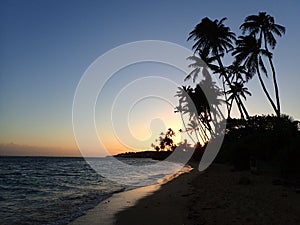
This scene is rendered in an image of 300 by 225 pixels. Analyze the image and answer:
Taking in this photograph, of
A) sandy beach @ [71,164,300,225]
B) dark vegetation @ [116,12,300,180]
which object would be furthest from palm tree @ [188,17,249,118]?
sandy beach @ [71,164,300,225]

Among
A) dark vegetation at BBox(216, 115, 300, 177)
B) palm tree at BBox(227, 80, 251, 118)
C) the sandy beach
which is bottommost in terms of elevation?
the sandy beach

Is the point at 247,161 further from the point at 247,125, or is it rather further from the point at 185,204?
the point at 185,204

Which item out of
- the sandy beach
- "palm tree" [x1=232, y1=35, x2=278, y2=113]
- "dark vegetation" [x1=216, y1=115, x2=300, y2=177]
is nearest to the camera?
the sandy beach

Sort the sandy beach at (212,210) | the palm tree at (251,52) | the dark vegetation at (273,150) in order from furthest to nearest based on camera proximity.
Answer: the palm tree at (251,52) → the dark vegetation at (273,150) → the sandy beach at (212,210)

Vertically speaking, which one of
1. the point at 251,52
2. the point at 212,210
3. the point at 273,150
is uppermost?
the point at 251,52

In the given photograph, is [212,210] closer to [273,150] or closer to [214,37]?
[273,150]

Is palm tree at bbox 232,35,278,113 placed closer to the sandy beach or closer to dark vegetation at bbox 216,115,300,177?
dark vegetation at bbox 216,115,300,177

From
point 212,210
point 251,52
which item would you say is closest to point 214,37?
point 251,52

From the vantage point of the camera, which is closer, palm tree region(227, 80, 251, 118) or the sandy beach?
the sandy beach

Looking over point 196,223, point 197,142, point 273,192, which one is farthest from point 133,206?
point 197,142

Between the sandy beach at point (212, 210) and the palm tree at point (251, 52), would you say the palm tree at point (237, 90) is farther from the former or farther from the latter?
the sandy beach at point (212, 210)

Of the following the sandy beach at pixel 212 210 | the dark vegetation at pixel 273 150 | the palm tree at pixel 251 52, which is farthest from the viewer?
the palm tree at pixel 251 52

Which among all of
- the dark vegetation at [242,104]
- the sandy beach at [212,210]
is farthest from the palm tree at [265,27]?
the sandy beach at [212,210]

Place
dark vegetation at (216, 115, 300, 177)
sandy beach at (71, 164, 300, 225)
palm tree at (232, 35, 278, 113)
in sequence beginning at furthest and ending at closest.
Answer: palm tree at (232, 35, 278, 113) < dark vegetation at (216, 115, 300, 177) < sandy beach at (71, 164, 300, 225)
